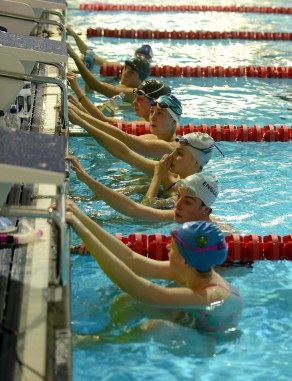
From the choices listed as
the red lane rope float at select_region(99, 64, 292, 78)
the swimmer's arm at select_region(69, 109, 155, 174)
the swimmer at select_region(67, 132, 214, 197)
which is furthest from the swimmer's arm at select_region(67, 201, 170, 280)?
the red lane rope float at select_region(99, 64, 292, 78)

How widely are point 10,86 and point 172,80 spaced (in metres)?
4.73

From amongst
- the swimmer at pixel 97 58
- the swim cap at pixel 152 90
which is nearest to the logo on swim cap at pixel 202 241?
the swim cap at pixel 152 90

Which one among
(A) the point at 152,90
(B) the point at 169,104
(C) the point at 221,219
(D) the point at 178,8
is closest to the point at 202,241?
(C) the point at 221,219

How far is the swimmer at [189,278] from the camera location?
3.79 meters

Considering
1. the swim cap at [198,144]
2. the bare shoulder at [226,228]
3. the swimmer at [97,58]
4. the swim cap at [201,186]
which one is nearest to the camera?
the swim cap at [201,186]

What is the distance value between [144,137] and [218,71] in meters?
3.53

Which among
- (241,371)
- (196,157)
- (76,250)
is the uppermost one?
(196,157)

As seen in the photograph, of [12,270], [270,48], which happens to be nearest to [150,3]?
[270,48]

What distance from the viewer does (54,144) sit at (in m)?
3.41

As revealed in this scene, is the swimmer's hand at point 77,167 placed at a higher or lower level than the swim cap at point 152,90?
lower

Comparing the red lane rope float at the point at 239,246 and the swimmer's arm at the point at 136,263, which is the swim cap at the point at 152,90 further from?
the swimmer's arm at the point at 136,263

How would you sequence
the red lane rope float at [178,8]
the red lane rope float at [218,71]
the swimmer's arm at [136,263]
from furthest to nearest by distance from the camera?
the red lane rope float at [178,8], the red lane rope float at [218,71], the swimmer's arm at [136,263]

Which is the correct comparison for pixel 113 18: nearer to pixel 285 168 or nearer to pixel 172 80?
pixel 172 80

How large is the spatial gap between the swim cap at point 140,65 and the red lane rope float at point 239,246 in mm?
3357
